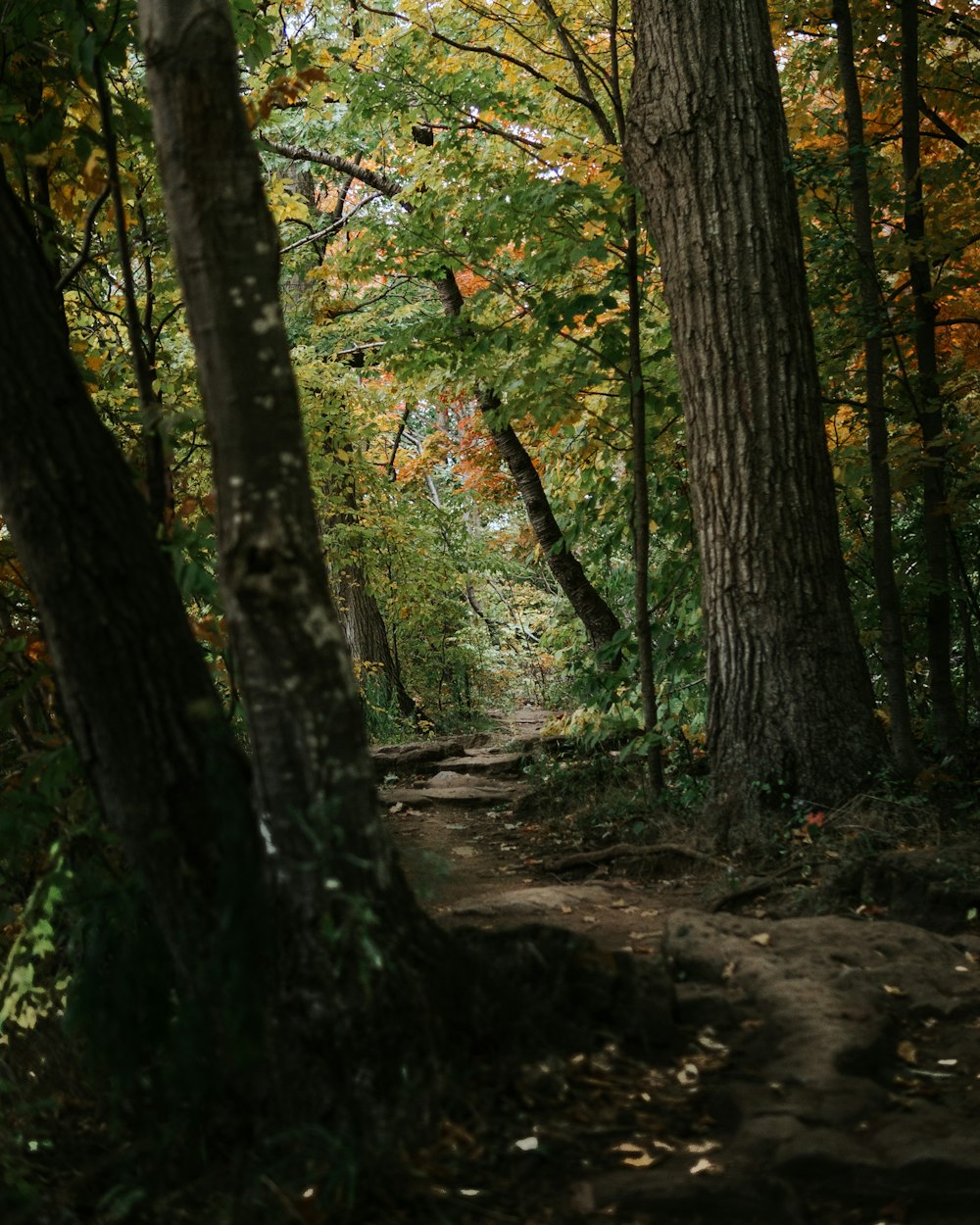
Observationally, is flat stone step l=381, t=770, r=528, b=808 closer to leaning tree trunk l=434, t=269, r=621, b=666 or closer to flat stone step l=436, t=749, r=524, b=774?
flat stone step l=436, t=749, r=524, b=774

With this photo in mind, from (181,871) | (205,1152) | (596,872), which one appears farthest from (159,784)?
(596,872)

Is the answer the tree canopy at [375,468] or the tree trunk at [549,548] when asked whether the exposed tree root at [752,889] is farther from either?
the tree trunk at [549,548]

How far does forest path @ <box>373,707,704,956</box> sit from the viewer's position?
13.7ft

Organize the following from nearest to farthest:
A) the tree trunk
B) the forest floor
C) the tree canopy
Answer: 1. the forest floor
2. the tree canopy
3. the tree trunk

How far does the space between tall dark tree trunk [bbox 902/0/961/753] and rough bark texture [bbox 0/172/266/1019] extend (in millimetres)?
5063

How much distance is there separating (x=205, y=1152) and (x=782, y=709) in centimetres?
374

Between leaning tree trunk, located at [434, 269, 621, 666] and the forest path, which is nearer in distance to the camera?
the forest path

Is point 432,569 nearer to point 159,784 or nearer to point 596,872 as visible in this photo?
point 596,872

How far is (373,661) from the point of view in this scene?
48.2ft

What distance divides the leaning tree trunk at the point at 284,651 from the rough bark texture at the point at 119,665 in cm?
20

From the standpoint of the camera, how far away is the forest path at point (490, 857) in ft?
13.7

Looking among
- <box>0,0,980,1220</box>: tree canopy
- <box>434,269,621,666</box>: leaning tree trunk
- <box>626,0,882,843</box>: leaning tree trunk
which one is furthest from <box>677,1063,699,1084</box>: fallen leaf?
<box>434,269,621,666</box>: leaning tree trunk

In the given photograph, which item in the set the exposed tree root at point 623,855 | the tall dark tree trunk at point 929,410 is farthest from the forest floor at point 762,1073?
the tall dark tree trunk at point 929,410

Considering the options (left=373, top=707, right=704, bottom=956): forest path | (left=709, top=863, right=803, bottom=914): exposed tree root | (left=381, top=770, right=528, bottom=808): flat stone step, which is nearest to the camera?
(left=373, top=707, right=704, bottom=956): forest path
